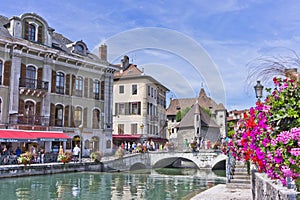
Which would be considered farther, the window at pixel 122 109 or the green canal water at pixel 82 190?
the window at pixel 122 109

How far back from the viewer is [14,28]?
83.6ft

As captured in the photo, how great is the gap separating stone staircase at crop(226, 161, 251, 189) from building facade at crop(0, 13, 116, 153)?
12633 millimetres

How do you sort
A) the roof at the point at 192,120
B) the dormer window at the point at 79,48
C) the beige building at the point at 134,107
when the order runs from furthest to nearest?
1. the roof at the point at 192,120
2. the beige building at the point at 134,107
3. the dormer window at the point at 79,48

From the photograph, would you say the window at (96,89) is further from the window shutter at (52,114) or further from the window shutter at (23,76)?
the window shutter at (23,76)

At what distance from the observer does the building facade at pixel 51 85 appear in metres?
24.6

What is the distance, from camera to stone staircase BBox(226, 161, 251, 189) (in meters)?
12.9

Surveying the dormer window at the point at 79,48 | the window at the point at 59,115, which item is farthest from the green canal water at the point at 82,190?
the dormer window at the point at 79,48

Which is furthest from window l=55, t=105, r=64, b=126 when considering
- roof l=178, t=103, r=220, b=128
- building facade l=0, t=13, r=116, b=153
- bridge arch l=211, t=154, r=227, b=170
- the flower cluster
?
the flower cluster

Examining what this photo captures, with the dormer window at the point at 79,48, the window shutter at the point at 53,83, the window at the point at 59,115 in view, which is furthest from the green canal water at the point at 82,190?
the dormer window at the point at 79,48

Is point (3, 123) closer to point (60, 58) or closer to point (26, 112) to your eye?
point (26, 112)

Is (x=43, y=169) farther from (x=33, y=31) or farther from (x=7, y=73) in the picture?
(x=33, y=31)

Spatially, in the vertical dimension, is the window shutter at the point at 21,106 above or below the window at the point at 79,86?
below

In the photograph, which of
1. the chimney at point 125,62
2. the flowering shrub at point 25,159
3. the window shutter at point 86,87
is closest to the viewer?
the flowering shrub at point 25,159

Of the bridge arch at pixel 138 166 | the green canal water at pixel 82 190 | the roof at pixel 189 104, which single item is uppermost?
the roof at pixel 189 104
